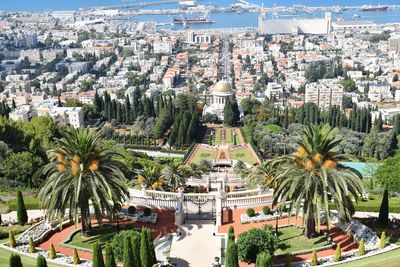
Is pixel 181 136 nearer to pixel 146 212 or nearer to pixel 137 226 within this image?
pixel 146 212

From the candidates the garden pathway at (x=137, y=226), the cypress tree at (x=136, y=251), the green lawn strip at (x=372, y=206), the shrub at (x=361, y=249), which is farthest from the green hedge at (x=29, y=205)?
the shrub at (x=361, y=249)

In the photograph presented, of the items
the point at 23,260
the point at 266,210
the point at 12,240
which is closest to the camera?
the point at 23,260

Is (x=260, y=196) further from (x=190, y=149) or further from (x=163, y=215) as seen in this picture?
(x=190, y=149)

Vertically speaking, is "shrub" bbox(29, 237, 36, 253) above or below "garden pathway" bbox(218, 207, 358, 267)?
above

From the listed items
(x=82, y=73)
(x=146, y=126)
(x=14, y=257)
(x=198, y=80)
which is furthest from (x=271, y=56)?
(x=14, y=257)

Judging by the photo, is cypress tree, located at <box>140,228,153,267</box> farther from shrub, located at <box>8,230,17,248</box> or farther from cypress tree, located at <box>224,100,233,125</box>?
cypress tree, located at <box>224,100,233,125</box>

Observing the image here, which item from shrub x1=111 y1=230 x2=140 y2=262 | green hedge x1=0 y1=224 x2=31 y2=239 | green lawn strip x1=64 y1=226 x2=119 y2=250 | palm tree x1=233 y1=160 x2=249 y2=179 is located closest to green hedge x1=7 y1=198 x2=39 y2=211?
green hedge x1=0 y1=224 x2=31 y2=239

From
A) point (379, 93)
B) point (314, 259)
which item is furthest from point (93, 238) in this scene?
point (379, 93)
